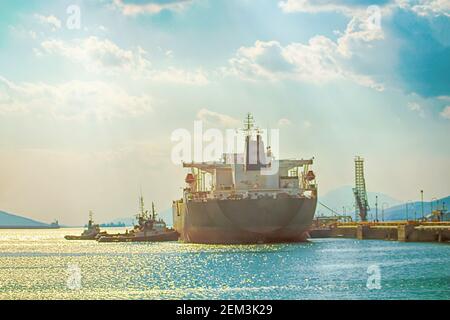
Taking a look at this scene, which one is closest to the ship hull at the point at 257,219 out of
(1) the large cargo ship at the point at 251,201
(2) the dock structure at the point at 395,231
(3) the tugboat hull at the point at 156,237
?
(1) the large cargo ship at the point at 251,201

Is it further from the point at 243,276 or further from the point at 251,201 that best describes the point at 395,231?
the point at 243,276

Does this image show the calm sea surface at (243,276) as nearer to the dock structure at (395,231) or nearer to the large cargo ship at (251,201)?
the large cargo ship at (251,201)

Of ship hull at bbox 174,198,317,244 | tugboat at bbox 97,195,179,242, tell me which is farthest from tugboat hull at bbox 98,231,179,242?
ship hull at bbox 174,198,317,244

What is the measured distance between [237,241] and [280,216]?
248 inches

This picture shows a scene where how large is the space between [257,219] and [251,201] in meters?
2.29

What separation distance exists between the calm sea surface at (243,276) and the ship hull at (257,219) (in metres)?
6.28

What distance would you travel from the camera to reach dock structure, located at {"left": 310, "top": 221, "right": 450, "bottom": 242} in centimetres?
10188

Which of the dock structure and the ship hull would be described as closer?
the ship hull

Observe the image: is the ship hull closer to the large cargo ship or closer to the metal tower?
the large cargo ship

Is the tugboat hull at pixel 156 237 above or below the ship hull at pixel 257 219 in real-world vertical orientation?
below

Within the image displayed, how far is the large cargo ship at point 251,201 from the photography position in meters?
91.1

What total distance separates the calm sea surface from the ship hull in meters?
6.28
